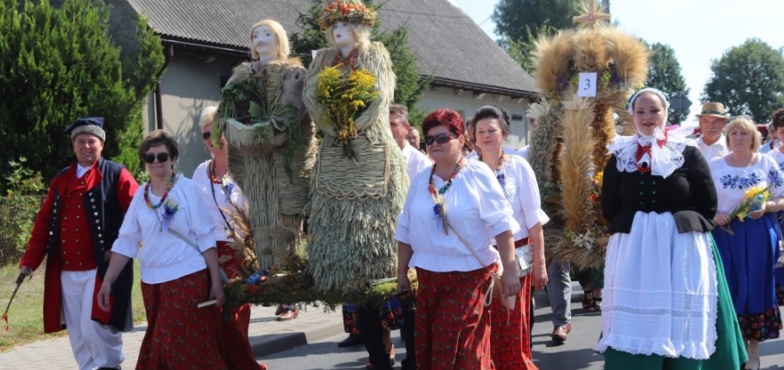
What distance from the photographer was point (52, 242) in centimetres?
705

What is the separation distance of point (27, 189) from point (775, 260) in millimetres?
10637

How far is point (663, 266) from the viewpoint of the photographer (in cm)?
564

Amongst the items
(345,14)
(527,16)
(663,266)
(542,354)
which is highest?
(527,16)

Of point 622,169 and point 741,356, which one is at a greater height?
point 622,169

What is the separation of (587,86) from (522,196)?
5.59 feet

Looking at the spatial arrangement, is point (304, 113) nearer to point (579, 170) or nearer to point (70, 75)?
point (579, 170)

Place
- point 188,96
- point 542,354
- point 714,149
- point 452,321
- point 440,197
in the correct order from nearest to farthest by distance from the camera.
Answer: point 452,321 → point 440,197 → point 542,354 → point 714,149 → point 188,96

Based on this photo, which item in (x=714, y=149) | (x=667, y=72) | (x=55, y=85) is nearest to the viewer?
(x=714, y=149)

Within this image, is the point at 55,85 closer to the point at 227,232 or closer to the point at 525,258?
the point at 227,232

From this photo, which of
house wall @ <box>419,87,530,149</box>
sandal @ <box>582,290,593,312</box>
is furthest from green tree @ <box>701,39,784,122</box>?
sandal @ <box>582,290,593,312</box>

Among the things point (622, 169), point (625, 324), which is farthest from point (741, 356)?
point (622, 169)

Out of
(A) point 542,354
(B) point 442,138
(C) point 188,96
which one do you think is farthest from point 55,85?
(B) point 442,138

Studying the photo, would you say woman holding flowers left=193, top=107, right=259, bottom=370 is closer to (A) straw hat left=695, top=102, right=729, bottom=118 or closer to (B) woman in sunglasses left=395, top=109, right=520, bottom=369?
(B) woman in sunglasses left=395, top=109, right=520, bottom=369

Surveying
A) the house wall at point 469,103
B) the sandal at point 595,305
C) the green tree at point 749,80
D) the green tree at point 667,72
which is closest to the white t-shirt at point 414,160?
the sandal at point 595,305
